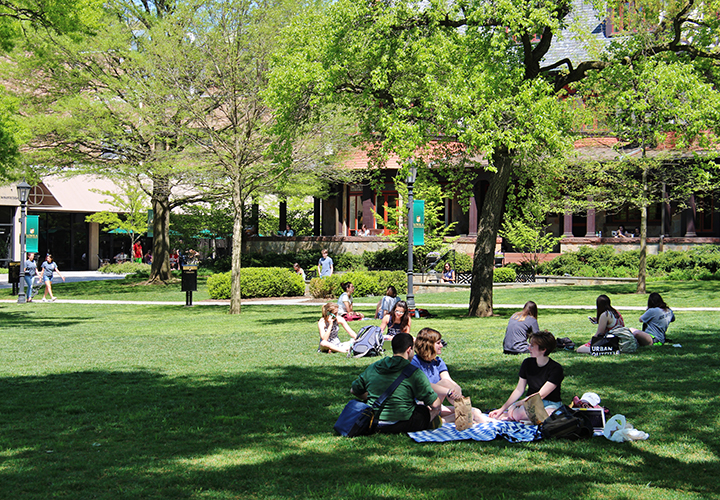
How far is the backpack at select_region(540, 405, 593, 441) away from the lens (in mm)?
6625

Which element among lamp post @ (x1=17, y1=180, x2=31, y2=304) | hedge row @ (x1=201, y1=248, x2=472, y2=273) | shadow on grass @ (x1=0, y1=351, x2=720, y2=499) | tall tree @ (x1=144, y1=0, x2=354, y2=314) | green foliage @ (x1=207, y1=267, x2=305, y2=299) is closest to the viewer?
shadow on grass @ (x1=0, y1=351, x2=720, y2=499)

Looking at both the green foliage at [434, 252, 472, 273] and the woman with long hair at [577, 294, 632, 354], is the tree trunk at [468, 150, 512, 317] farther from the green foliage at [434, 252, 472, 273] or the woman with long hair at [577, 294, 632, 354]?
the green foliage at [434, 252, 472, 273]

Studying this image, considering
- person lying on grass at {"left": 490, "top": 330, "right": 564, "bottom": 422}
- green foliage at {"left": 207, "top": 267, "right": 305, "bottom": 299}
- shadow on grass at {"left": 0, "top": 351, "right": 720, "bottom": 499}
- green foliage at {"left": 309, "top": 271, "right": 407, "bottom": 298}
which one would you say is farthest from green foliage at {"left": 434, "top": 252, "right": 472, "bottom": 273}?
person lying on grass at {"left": 490, "top": 330, "right": 564, "bottom": 422}

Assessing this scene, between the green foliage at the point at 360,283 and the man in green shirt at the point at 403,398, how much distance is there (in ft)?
61.0

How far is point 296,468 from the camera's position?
5695 mm

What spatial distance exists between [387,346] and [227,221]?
31.7 metres

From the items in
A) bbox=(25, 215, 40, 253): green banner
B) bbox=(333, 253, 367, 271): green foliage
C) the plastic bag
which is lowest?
the plastic bag

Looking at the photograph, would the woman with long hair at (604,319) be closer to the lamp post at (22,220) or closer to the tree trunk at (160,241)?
the lamp post at (22,220)

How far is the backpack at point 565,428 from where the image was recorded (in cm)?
662

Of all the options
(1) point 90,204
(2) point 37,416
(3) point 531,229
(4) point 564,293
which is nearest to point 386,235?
(3) point 531,229

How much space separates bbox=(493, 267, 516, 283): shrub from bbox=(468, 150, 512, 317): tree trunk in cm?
1211

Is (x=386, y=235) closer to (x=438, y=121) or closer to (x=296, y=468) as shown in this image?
(x=438, y=121)

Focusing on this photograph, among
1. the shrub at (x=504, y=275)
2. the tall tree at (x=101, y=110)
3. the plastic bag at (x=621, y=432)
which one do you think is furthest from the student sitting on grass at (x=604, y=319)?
the shrub at (x=504, y=275)

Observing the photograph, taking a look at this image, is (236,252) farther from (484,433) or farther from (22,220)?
(484,433)
